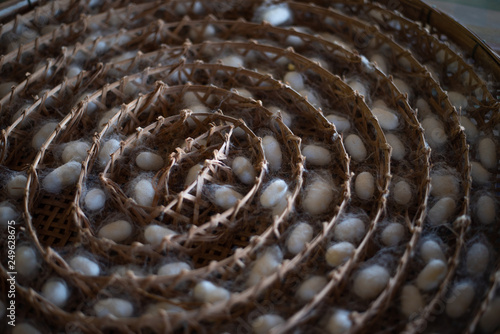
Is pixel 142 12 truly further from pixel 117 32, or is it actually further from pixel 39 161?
pixel 39 161

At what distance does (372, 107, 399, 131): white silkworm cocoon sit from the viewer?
3.35 feet

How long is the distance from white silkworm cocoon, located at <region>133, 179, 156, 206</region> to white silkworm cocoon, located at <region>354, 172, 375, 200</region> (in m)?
0.39

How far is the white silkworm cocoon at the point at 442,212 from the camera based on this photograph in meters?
0.88

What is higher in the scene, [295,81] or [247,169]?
[295,81]

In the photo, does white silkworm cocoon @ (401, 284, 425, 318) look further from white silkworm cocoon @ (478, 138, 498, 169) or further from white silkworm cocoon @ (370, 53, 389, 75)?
white silkworm cocoon @ (370, 53, 389, 75)

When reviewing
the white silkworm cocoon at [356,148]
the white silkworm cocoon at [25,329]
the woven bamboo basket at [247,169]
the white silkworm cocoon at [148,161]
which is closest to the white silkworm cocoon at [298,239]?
the woven bamboo basket at [247,169]

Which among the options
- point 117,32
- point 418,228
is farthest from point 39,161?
point 418,228

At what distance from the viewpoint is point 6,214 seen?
0.92m

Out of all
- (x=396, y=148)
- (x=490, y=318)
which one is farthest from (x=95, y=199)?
(x=490, y=318)

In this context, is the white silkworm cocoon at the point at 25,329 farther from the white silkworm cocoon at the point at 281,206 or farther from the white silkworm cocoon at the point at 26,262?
the white silkworm cocoon at the point at 281,206

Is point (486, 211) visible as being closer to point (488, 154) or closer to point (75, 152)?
point (488, 154)

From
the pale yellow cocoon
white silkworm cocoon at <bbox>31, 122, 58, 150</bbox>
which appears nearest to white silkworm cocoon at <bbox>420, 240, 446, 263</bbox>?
the pale yellow cocoon

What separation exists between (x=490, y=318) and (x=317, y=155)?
0.43 meters

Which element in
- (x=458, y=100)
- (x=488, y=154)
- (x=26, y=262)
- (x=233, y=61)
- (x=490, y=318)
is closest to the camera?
(x=490, y=318)
